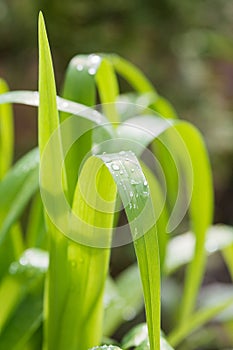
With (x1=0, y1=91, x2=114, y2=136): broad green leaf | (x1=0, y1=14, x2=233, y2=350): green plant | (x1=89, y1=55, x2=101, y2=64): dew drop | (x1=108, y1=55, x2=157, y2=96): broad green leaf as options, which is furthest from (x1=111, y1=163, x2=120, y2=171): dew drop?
(x1=108, y1=55, x2=157, y2=96): broad green leaf

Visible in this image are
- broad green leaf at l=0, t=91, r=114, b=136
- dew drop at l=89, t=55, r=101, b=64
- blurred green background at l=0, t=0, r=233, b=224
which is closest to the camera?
broad green leaf at l=0, t=91, r=114, b=136

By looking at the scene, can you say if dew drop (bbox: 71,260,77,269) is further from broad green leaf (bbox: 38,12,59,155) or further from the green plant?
broad green leaf (bbox: 38,12,59,155)

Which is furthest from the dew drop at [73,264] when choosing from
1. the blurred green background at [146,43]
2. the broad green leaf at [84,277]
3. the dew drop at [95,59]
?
the blurred green background at [146,43]

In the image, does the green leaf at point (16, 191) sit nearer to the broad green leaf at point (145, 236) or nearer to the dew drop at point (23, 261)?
the dew drop at point (23, 261)

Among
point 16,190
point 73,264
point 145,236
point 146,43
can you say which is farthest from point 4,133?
point 146,43

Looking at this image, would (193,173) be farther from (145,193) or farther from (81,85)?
(145,193)

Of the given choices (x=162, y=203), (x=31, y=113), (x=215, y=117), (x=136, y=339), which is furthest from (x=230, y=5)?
(x=136, y=339)

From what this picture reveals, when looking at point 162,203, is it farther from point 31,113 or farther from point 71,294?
point 31,113
